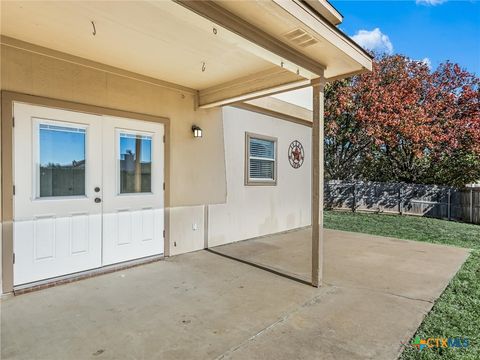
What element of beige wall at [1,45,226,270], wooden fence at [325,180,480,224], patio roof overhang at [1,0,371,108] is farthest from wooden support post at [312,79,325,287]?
wooden fence at [325,180,480,224]

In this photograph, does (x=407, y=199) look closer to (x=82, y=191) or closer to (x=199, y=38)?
(x=199, y=38)

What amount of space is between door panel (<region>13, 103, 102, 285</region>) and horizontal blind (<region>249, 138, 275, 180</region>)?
330cm

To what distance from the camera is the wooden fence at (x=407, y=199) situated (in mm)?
9828

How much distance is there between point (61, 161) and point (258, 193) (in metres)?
3.98

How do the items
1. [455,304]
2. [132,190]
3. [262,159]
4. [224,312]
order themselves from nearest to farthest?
[224,312]
[455,304]
[132,190]
[262,159]

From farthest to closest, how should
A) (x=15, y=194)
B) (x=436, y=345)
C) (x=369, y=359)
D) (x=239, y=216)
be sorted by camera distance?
(x=239, y=216) < (x=15, y=194) < (x=436, y=345) < (x=369, y=359)

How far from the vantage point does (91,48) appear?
11.6 ft

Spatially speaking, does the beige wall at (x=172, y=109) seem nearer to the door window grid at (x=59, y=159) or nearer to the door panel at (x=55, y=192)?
the door panel at (x=55, y=192)

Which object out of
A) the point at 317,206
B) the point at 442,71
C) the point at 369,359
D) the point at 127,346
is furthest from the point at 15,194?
the point at 442,71

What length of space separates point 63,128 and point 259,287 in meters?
3.19

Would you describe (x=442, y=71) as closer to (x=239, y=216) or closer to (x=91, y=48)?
(x=239, y=216)

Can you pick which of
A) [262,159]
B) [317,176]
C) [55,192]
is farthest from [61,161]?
[262,159]

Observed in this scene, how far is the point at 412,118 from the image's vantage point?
37.3 ft

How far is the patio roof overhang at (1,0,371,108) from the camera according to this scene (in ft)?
8.54
